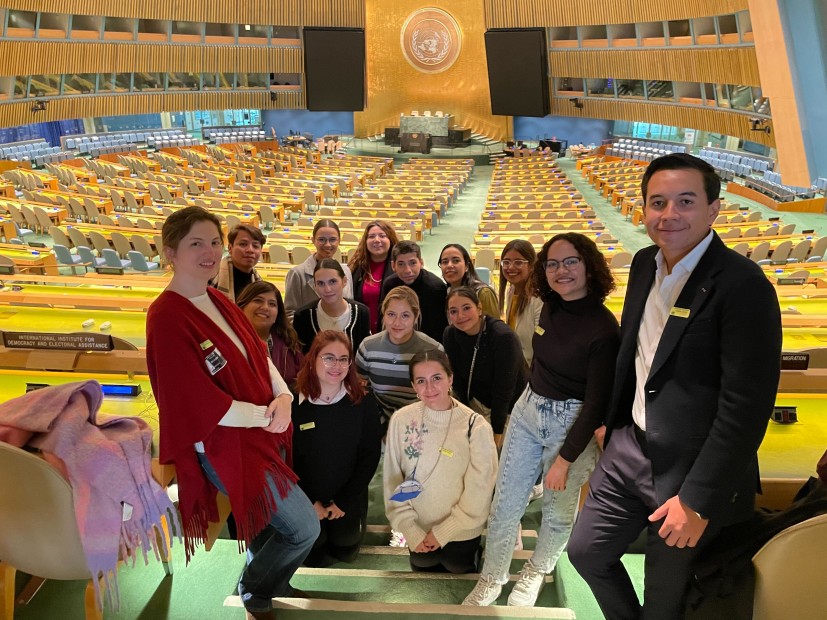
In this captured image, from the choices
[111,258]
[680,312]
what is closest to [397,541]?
[680,312]

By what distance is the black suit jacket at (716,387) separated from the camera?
1761mm

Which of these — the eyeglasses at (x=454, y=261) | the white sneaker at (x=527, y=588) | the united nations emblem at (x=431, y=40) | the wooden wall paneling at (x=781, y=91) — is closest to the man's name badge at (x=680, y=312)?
the white sneaker at (x=527, y=588)

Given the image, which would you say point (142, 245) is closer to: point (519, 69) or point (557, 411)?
point (557, 411)

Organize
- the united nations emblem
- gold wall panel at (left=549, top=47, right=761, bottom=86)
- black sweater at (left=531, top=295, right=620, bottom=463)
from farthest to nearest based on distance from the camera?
the united nations emblem, gold wall panel at (left=549, top=47, right=761, bottom=86), black sweater at (left=531, top=295, right=620, bottom=463)

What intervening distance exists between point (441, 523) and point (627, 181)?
1792cm

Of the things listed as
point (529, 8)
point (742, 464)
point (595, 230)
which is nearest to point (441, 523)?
point (742, 464)

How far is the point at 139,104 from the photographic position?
24891mm

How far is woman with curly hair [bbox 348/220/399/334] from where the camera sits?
14.9ft

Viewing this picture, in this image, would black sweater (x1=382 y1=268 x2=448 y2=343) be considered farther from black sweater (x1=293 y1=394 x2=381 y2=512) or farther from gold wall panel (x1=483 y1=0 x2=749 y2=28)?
gold wall panel (x1=483 y1=0 x2=749 y2=28)

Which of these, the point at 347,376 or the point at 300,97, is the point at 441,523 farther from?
the point at 300,97

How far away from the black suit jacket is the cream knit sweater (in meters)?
0.91

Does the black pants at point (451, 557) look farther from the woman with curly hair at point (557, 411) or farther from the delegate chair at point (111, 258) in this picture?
the delegate chair at point (111, 258)

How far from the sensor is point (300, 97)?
92.0 feet

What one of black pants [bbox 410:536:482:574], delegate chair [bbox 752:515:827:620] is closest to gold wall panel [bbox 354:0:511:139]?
black pants [bbox 410:536:482:574]
